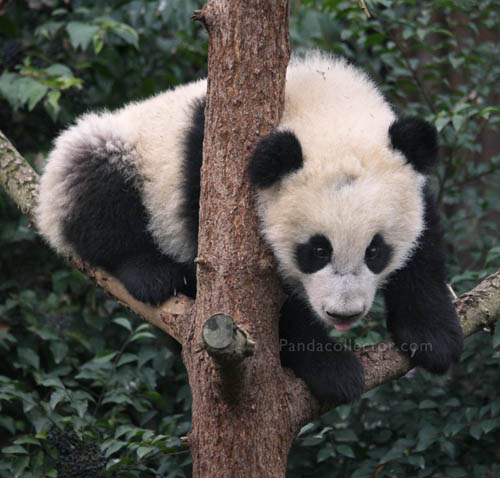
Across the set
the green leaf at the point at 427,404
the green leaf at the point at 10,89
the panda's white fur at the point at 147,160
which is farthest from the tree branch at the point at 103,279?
the green leaf at the point at 427,404

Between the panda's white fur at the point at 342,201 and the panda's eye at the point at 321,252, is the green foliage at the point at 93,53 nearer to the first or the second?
the panda's white fur at the point at 342,201

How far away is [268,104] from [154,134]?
0.96 metres

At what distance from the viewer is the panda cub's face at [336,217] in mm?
2557

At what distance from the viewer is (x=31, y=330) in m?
4.13

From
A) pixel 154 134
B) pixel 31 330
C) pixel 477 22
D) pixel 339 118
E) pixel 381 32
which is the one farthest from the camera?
pixel 477 22

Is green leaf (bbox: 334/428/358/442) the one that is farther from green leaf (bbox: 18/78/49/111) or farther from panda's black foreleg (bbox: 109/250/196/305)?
green leaf (bbox: 18/78/49/111)

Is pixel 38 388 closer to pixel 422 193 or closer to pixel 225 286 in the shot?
pixel 225 286

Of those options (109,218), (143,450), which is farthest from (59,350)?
(143,450)

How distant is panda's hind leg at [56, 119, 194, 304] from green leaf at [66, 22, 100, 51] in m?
1.13

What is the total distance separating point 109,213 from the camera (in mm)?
3391

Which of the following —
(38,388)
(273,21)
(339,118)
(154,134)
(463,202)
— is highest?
(273,21)

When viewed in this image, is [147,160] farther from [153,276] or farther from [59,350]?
[59,350]

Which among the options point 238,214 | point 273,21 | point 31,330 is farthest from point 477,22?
point 31,330

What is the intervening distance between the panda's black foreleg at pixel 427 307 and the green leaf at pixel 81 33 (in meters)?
2.48
